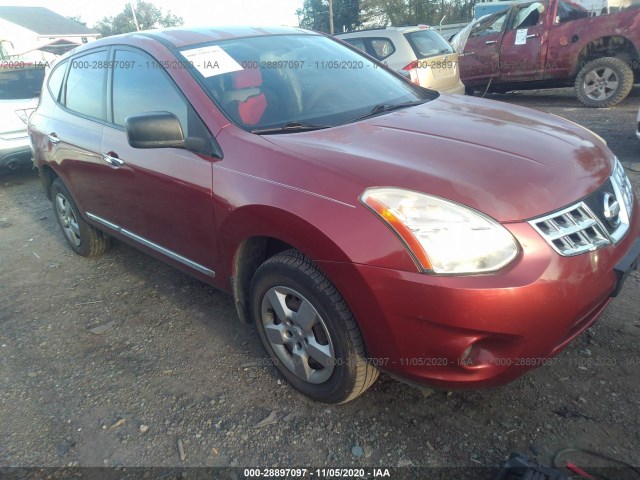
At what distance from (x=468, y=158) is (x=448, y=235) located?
0.45 meters

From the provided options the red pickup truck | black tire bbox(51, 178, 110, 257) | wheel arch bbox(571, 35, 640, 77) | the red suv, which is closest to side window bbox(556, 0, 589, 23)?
the red pickup truck

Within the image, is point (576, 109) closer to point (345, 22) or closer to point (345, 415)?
point (345, 415)

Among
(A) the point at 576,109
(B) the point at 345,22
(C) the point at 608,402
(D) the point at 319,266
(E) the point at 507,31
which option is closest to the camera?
(D) the point at 319,266

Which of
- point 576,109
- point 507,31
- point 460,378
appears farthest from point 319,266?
point 507,31

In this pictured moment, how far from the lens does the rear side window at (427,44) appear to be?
25.2 ft

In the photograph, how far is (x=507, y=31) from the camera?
8750 millimetres

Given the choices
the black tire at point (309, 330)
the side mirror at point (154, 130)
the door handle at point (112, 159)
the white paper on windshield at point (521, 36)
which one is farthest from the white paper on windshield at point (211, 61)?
the white paper on windshield at point (521, 36)

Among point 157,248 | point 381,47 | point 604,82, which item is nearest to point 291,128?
point 157,248

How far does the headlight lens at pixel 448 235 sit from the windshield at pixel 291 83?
882 mm

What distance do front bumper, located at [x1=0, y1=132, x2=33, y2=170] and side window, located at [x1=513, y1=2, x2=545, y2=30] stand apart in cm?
789

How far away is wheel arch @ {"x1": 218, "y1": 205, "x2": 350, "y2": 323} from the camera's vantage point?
1.95m

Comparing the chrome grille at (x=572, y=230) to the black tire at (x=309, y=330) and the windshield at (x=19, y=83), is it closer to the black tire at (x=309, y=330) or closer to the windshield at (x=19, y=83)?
the black tire at (x=309, y=330)

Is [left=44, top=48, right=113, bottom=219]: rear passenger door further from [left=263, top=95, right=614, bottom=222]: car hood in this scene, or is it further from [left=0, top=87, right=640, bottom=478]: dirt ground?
[left=263, top=95, right=614, bottom=222]: car hood

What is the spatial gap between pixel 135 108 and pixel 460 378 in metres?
2.39
